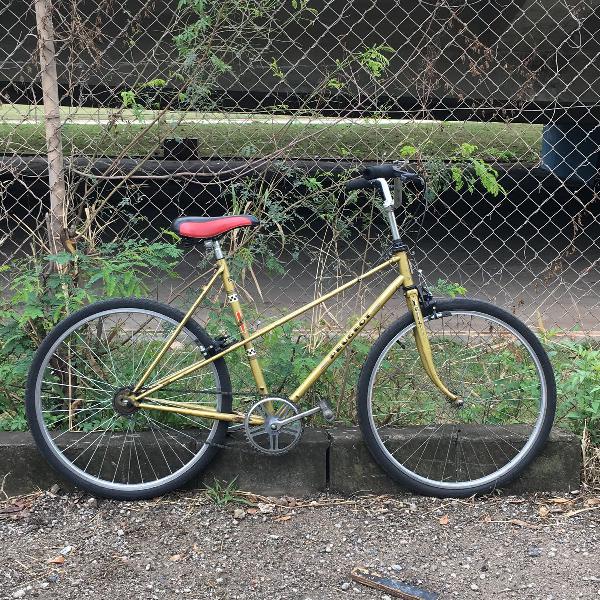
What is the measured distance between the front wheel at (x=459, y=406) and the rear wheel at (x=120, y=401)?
71cm

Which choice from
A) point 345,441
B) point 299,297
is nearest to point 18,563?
point 345,441

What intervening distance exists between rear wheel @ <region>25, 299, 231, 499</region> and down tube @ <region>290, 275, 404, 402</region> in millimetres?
314

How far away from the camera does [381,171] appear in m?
2.95

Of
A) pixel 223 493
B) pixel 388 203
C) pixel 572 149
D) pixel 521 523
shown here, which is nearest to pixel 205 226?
pixel 388 203

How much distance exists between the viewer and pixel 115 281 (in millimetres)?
3154

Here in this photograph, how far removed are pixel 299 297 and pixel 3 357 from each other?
2.96 m

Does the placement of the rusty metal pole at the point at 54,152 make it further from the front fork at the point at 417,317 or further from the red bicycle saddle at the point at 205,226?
the front fork at the point at 417,317

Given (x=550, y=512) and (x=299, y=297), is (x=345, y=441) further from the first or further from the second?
(x=299, y=297)

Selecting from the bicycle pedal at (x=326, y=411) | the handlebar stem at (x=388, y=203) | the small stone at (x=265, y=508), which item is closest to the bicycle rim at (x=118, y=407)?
the small stone at (x=265, y=508)

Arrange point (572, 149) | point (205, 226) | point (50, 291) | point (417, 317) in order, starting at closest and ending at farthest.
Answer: point (205, 226) < point (417, 317) < point (50, 291) < point (572, 149)

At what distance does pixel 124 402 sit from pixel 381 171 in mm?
1425

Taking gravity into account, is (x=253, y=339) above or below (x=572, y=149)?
below

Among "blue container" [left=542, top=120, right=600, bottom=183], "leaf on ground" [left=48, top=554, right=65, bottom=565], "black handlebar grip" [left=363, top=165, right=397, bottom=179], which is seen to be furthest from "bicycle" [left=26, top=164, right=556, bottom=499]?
"blue container" [left=542, top=120, right=600, bottom=183]

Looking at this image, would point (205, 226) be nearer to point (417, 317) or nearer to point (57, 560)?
point (417, 317)
